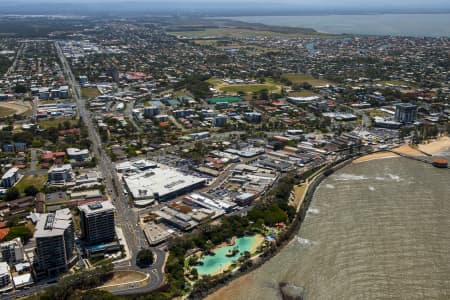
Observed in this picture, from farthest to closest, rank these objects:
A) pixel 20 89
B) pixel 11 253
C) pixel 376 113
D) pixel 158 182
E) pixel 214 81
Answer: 1. pixel 214 81
2. pixel 20 89
3. pixel 376 113
4. pixel 158 182
5. pixel 11 253

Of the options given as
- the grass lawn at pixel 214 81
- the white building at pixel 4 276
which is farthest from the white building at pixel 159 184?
the grass lawn at pixel 214 81

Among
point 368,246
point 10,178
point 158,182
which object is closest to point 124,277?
point 158,182

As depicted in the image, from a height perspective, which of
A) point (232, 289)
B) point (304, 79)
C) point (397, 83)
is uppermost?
point (397, 83)

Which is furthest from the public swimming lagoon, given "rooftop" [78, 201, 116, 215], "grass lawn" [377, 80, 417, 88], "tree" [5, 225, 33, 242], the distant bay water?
the distant bay water

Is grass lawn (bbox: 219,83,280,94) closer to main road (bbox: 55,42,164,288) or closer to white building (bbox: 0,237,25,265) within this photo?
main road (bbox: 55,42,164,288)

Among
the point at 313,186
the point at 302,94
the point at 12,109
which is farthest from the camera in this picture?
the point at 302,94

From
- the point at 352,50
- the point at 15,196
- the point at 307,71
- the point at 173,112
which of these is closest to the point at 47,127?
the point at 173,112

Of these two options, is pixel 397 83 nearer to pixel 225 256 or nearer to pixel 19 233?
pixel 225 256

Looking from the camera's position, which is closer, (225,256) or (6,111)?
(225,256)
